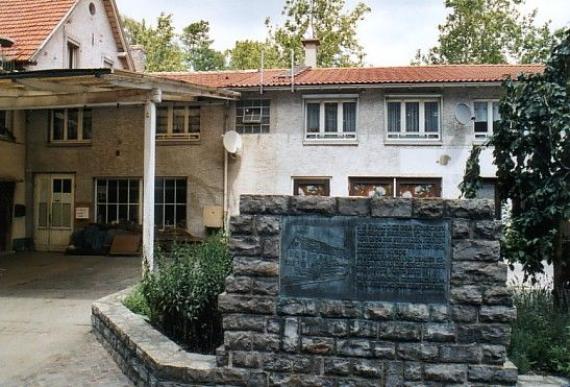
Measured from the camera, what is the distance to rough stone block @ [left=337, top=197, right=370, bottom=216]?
4.27 metres

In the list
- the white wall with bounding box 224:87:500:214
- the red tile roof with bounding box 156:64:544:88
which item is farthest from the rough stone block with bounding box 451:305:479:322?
the red tile roof with bounding box 156:64:544:88

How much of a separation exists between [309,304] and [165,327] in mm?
2024

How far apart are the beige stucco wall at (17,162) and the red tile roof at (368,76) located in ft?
17.9

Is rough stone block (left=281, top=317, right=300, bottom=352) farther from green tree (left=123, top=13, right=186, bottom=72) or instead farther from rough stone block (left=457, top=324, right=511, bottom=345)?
green tree (left=123, top=13, right=186, bottom=72)

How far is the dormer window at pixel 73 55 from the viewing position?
55.8 feet

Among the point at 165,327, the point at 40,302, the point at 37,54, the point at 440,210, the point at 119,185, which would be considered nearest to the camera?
the point at 440,210

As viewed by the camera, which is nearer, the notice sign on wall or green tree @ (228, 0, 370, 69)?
the notice sign on wall

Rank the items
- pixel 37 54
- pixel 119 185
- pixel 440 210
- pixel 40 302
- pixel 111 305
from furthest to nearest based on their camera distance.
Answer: pixel 119 185
pixel 37 54
pixel 40 302
pixel 111 305
pixel 440 210

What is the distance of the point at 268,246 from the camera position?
4.37 metres

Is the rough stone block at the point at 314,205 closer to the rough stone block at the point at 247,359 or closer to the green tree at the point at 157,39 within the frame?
the rough stone block at the point at 247,359

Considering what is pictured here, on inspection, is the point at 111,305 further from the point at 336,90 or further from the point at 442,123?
the point at 442,123

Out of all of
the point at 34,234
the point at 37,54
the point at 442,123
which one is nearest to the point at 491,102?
the point at 442,123

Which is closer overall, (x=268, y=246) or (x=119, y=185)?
(x=268, y=246)

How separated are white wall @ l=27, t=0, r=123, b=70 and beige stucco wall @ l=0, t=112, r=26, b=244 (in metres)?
2.33
